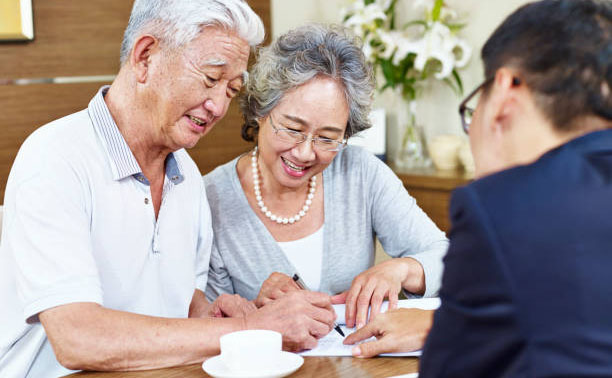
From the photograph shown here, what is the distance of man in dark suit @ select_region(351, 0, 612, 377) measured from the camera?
2.23 ft

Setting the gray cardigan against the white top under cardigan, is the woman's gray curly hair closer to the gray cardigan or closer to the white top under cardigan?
Result: the gray cardigan

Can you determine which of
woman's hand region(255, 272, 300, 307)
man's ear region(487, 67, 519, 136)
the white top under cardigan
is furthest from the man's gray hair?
man's ear region(487, 67, 519, 136)

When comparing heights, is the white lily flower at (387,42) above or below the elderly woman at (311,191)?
above

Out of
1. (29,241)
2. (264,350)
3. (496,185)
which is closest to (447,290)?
(496,185)

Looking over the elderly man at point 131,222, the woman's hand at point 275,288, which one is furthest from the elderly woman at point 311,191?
the elderly man at point 131,222

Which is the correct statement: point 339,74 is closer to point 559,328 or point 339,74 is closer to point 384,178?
point 384,178

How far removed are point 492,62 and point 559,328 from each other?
334 millimetres

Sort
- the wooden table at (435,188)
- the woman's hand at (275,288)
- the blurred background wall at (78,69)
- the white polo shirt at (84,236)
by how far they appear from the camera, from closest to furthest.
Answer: the white polo shirt at (84,236), the woman's hand at (275,288), the blurred background wall at (78,69), the wooden table at (435,188)

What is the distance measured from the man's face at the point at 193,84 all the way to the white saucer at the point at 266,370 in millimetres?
552

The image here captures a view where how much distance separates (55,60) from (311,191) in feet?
5.32

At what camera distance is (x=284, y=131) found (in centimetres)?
191

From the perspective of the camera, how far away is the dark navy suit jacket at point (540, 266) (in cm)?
68

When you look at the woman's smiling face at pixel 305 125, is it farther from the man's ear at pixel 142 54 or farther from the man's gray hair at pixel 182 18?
the man's ear at pixel 142 54

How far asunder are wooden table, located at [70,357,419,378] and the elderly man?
0.02m
